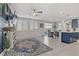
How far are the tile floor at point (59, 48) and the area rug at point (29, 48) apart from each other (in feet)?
0.27

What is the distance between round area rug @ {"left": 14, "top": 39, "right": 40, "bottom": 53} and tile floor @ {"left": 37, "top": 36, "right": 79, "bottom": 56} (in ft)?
0.47

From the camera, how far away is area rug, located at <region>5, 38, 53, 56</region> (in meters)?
2.12

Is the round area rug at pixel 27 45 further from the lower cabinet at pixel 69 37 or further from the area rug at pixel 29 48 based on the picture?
the lower cabinet at pixel 69 37

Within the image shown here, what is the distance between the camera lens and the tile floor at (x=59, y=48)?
2.12 metres

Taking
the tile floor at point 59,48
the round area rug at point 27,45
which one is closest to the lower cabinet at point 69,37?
the tile floor at point 59,48

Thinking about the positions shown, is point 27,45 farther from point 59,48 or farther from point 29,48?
point 59,48

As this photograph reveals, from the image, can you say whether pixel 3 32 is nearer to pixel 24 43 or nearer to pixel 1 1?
pixel 24 43

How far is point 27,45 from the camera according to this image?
2.15 meters

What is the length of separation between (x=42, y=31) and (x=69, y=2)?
79 centimetres

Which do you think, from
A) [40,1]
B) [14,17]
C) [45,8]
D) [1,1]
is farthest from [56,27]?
[1,1]

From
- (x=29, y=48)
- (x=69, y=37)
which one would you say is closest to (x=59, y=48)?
(x=69, y=37)

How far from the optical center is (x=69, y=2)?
2.08 metres

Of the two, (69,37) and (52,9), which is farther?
(69,37)

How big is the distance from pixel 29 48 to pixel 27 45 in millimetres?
74
